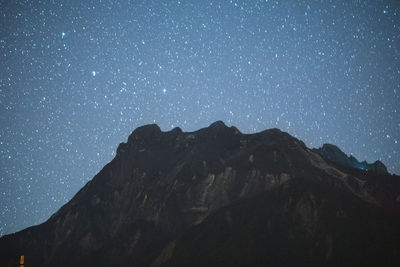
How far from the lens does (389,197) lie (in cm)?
17850

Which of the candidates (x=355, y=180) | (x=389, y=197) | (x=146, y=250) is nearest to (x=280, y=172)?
(x=355, y=180)

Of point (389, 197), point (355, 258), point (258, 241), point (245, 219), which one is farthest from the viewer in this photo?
point (389, 197)

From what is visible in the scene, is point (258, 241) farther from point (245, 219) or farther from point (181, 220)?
point (181, 220)

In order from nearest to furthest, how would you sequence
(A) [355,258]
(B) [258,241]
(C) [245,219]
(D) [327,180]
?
(A) [355,258], (B) [258,241], (C) [245,219], (D) [327,180]

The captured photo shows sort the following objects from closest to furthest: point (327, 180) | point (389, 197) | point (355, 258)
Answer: point (355, 258) → point (389, 197) → point (327, 180)

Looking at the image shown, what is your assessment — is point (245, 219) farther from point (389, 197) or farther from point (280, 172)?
point (389, 197)

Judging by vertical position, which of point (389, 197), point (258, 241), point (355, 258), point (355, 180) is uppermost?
point (355, 180)

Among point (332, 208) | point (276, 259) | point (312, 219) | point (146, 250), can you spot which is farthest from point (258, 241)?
point (146, 250)

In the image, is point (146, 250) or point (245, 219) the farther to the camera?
point (146, 250)

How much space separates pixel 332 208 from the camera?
155500 mm

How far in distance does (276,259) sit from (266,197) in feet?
131

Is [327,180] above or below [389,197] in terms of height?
above

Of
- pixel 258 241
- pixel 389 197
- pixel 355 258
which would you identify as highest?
pixel 389 197

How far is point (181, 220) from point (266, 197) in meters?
49.0
